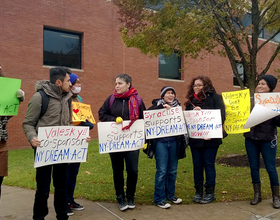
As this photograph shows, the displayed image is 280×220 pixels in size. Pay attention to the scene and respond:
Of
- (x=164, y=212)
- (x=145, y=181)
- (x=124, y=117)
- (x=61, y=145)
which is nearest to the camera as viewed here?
(x=61, y=145)

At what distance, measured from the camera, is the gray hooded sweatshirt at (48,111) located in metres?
3.26

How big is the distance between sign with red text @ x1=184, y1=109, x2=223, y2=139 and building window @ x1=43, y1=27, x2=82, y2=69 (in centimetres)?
1105

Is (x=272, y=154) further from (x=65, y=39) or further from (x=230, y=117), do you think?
(x=65, y=39)

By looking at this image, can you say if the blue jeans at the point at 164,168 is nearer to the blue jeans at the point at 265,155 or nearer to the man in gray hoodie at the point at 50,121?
the blue jeans at the point at 265,155

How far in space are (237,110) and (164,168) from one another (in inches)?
60.4

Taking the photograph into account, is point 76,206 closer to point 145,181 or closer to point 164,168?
point 164,168

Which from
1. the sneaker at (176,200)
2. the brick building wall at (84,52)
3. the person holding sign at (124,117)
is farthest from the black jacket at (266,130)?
the brick building wall at (84,52)

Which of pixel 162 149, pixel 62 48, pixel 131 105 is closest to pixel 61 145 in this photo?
pixel 131 105

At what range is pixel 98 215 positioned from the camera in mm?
3982

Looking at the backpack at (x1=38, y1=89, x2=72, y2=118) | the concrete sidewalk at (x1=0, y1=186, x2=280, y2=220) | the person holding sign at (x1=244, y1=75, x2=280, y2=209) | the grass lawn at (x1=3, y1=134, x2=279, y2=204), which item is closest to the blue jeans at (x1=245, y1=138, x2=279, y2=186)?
the person holding sign at (x1=244, y1=75, x2=280, y2=209)

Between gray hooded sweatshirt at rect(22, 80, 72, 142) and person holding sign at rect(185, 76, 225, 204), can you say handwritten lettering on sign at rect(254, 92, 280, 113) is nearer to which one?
person holding sign at rect(185, 76, 225, 204)

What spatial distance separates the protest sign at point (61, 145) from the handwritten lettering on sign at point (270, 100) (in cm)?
268

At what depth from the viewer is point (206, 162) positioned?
4.36m

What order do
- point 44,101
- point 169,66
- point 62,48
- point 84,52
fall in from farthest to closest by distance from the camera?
1. point 169,66
2. point 84,52
3. point 62,48
4. point 44,101
